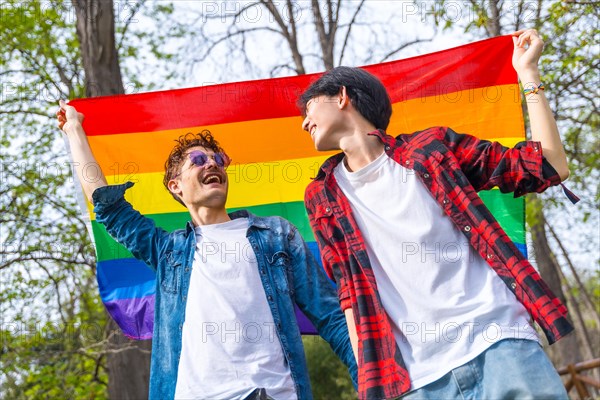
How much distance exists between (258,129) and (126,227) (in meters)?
1.32

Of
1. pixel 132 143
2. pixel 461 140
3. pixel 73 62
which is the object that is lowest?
pixel 461 140

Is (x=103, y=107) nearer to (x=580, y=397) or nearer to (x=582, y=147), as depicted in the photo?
(x=580, y=397)

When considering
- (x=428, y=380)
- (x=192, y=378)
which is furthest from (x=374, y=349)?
(x=192, y=378)

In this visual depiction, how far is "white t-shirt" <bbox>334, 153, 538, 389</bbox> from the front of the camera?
239 cm

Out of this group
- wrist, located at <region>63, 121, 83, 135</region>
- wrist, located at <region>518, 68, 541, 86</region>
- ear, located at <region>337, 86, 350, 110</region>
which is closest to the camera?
wrist, located at <region>518, 68, 541, 86</region>

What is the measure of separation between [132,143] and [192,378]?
2.00 meters

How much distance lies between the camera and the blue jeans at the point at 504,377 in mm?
2229

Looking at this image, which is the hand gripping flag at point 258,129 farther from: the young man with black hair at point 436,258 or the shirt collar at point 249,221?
the young man with black hair at point 436,258

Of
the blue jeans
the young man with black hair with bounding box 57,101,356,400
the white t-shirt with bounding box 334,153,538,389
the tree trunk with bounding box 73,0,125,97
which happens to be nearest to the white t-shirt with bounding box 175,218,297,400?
the young man with black hair with bounding box 57,101,356,400

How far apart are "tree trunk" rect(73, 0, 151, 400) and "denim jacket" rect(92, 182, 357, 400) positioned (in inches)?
152

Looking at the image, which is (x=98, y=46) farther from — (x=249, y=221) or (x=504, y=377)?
(x=504, y=377)

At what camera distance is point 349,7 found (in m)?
13.6

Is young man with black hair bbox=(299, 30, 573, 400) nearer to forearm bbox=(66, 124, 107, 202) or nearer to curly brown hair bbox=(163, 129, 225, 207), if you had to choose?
curly brown hair bbox=(163, 129, 225, 207)

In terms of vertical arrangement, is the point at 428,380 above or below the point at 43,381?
below
